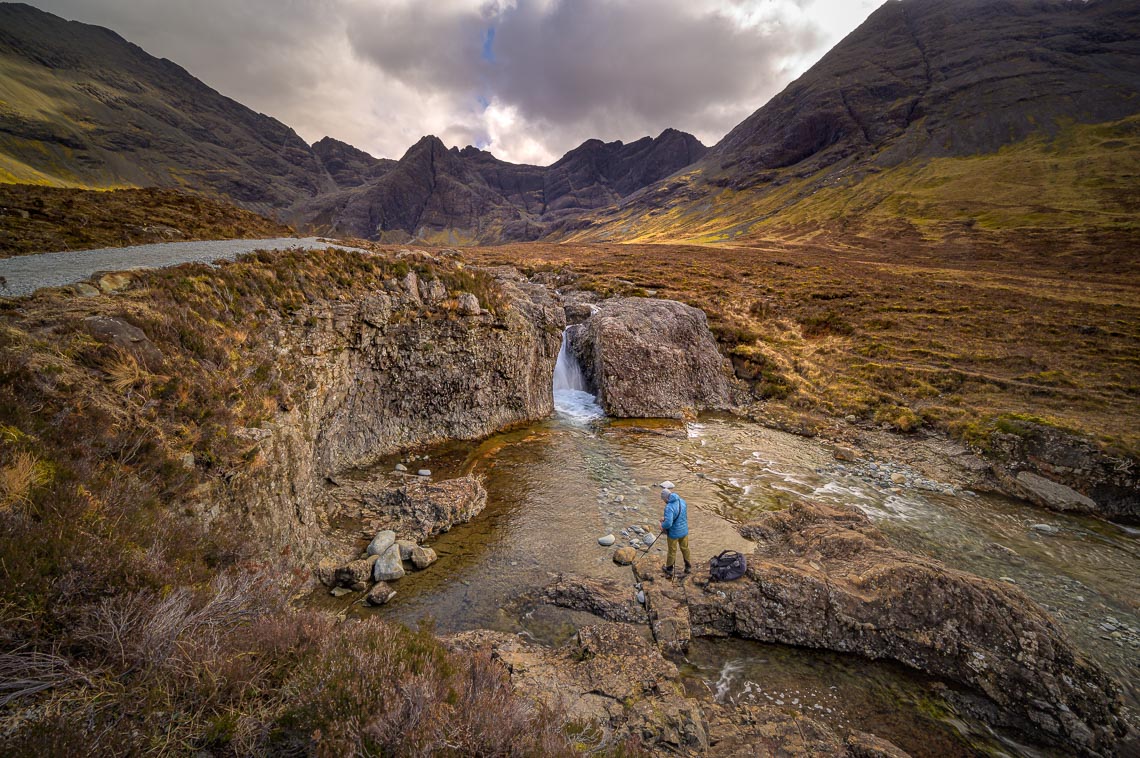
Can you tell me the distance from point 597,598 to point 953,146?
174673 mm

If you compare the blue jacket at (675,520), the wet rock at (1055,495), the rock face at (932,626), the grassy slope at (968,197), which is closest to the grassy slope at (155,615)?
the blue jacket at (675,520)

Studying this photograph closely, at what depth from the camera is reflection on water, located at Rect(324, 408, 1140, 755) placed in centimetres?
823

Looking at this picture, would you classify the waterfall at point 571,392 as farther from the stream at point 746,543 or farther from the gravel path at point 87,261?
the gravel path at point 87,261

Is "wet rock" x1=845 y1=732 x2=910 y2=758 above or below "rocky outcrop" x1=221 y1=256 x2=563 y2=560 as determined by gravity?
below

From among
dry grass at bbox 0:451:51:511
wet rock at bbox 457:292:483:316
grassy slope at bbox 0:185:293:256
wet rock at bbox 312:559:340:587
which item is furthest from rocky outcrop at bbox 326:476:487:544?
grassy slope at bbox 0:185:293:256

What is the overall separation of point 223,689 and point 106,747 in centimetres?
85

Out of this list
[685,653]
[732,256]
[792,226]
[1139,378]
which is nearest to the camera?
[685,653]

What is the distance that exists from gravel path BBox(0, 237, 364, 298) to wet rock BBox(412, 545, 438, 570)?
9954mm

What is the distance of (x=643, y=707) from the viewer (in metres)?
6.31

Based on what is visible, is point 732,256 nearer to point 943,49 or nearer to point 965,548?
point 965,548

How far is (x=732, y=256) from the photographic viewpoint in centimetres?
6662

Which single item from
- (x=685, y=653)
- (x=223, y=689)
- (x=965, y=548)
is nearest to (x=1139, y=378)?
(x=965, y=548)

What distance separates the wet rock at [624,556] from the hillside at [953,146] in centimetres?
9100

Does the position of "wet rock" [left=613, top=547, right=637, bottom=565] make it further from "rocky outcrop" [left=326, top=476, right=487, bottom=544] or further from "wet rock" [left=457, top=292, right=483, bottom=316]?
"wet rock" [left=457, top=292, right=483, bottom=316]
